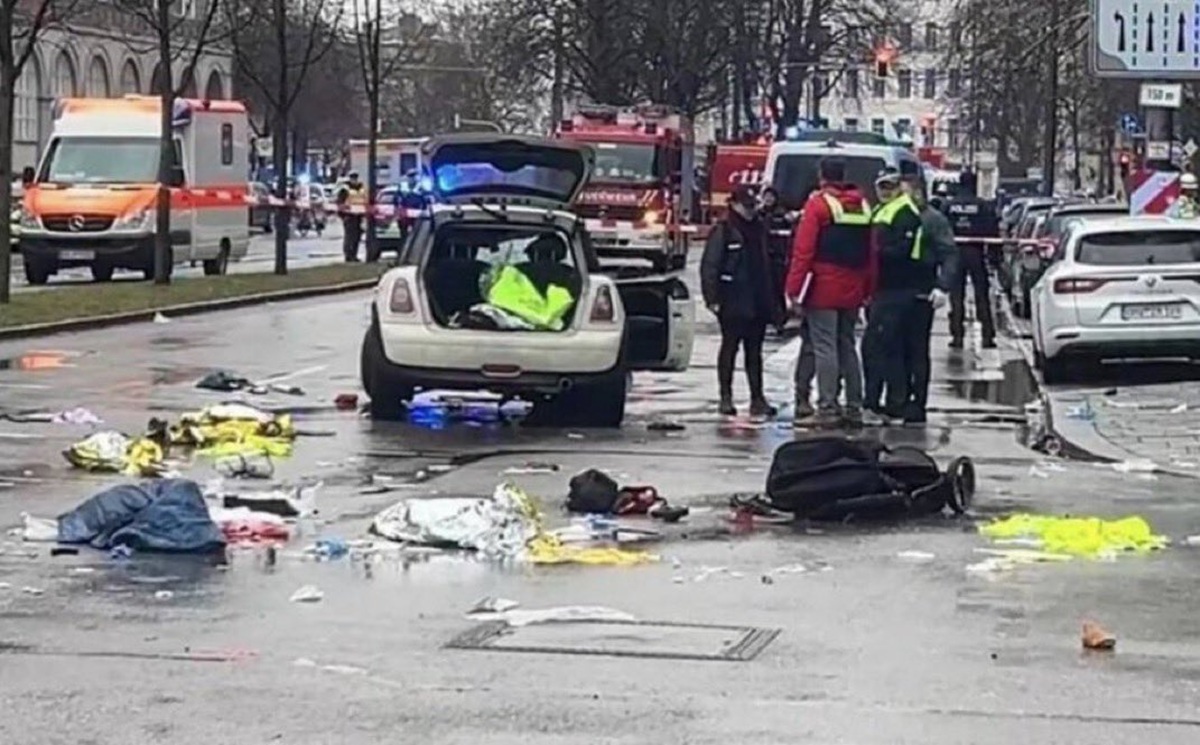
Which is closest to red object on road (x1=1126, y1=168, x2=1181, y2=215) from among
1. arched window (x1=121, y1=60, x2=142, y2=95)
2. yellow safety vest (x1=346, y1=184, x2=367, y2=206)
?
yellow safety vest (x1=346, y1=184, x2=367, y2=206)

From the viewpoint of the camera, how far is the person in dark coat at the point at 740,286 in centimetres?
1917

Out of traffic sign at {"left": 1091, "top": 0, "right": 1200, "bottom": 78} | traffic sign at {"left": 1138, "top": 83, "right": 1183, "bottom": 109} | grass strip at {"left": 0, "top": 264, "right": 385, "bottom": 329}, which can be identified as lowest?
grass strip at {"left": 0, "top": 264, "right": 385, "bottom": 329}

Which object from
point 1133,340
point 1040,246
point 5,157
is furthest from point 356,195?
point 1133,340

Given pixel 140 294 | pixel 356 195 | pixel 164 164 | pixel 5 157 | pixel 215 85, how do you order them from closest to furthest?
pixel 5 157 → pixel 140 294 → pixel 164 164 → pixel 356 195 → pixel 215 85

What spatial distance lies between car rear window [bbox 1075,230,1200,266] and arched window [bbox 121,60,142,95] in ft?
216

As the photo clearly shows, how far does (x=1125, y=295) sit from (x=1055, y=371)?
1066mm

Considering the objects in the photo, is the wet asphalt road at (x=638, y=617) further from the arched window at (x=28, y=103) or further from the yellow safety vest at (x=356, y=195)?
the arched window at (x=28, y=103)

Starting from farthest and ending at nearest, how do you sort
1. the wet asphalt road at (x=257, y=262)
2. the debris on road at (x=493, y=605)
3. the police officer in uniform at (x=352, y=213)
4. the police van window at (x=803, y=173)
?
the police officer in uniform at (x=352, y=213) → the wet asphalt road at (x=257, y=262) → the police van window at (x=803, y=173) → the debris on road at (x=493, y=605)

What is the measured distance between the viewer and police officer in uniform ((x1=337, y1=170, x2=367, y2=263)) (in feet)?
153

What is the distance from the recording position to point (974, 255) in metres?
27.7

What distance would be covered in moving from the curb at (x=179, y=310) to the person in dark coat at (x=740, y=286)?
877 centimetres

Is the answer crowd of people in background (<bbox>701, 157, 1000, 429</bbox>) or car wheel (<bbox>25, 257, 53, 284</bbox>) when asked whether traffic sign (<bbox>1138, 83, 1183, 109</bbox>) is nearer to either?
crowd of people in background (<bbox>701, 157, 1000, 429</bbox>)

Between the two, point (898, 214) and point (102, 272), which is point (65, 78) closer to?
point (102, 272)

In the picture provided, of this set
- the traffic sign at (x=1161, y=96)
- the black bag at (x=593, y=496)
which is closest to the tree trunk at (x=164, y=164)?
the traffic sign at (x=1161, y=96)
